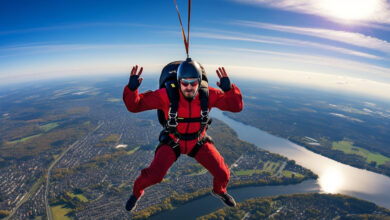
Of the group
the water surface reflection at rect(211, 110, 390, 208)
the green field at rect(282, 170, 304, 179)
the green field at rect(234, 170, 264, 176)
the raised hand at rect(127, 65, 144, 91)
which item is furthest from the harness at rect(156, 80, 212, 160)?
the water surface reflection at rect(211, 110, 390, 208)

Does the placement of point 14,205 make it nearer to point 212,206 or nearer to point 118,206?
point 118,206

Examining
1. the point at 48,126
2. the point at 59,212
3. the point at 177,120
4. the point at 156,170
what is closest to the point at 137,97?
the point at 177,120

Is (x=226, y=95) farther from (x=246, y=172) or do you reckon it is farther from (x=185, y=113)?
(x=246, y=172)

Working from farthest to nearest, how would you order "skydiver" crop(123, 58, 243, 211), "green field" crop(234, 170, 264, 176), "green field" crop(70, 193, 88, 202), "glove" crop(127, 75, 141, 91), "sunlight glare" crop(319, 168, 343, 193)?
"green field" crop(234, 170, 264, 176)
"sunlight glare" crop(319, 168, 343, 193)
"green field" crop(70, 193, 88, 202)
"skydiver" crop(123, 58, 243, 211)
"glove" crop(127, 75, 141, 91)

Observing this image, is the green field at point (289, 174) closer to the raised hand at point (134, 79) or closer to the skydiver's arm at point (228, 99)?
the skydiver's arm at point (228, 99)

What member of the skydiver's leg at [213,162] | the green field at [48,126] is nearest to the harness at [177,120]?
the skydiver's leg at [213,162]

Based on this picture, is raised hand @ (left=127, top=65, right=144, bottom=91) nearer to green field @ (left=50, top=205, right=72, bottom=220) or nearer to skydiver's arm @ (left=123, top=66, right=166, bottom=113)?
skydiver's arm @ (left=123, top=66, right=166, bottom=113)
